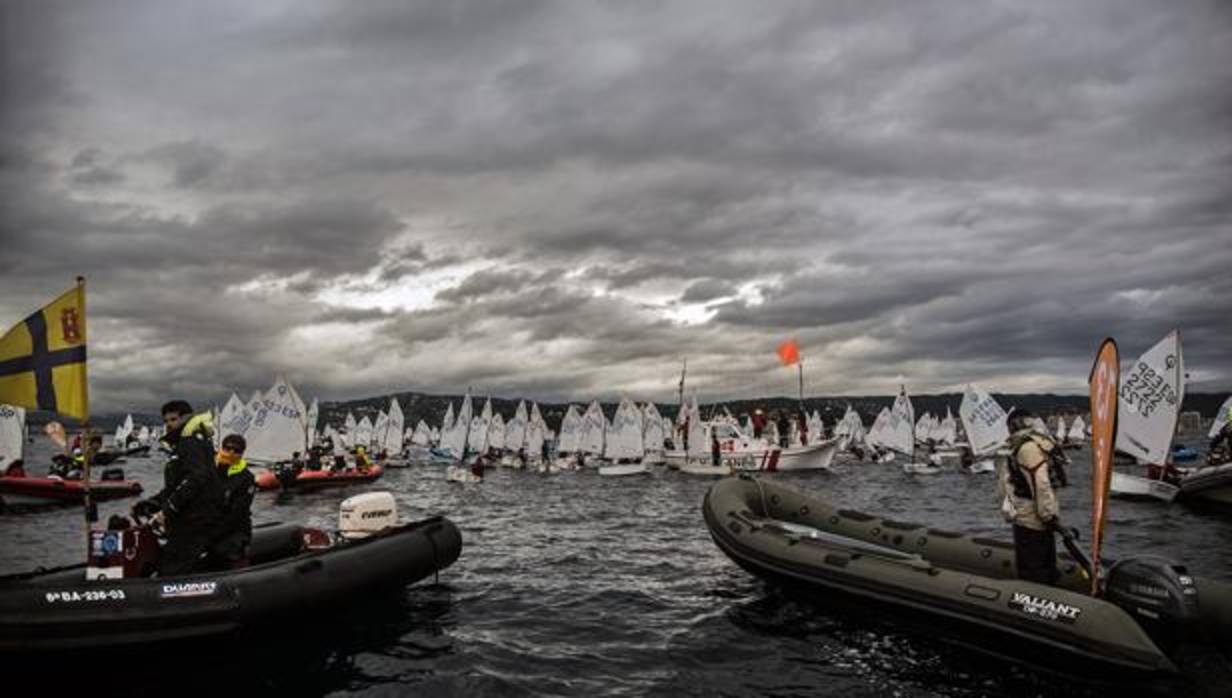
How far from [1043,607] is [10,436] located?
122 feet

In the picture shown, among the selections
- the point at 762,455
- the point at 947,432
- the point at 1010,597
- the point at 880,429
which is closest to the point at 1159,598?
the point at 1010,597

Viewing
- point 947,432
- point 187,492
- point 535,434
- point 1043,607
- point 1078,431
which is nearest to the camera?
point 1043,607

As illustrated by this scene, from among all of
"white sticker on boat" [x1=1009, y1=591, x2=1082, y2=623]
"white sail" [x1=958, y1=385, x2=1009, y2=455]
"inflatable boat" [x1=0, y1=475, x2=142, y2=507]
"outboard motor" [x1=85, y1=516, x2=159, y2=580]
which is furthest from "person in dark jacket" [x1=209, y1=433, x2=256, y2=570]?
"white sail" [x1=958, y1=385, x2=1009, y2=455]

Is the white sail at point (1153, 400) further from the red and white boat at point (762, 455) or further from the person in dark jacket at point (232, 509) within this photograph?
the person in dark jacket at point (232, 509)

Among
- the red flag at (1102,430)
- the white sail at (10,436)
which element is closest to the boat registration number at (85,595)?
the red flag at (1102,430)

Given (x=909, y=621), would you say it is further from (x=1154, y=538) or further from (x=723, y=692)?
(x=1154, y=538)

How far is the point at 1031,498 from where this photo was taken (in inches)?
358

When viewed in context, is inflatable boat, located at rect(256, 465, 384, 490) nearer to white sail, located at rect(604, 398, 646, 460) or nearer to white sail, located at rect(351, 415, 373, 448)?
white sail, located at rect(604, 398, 646, 460)

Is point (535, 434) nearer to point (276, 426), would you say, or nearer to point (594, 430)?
point (594, 430)

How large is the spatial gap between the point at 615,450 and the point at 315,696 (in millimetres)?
43317

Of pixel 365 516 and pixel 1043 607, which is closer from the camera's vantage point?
pixel 1043 607

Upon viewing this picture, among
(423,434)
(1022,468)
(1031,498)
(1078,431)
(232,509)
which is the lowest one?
(1078,431)

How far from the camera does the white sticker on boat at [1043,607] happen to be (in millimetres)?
8312

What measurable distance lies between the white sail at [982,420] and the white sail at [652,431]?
72.7ft
